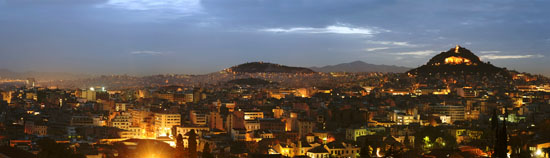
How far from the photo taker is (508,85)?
80812 mm

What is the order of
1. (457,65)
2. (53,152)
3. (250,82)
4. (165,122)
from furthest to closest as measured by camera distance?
1. (250,82)
2. (457,65)
3. (165,122)
4. (53,152)

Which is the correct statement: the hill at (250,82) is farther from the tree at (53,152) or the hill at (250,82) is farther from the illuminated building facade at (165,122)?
the tree at (53,152)

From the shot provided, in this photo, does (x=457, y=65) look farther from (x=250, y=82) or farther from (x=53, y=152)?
(x=53, y=152)

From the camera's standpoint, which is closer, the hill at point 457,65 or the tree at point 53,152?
the tree at point 53,152

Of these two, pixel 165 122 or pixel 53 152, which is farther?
pixel 165 122

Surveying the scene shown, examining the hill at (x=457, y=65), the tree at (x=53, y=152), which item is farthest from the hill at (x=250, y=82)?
the tree at (x=53, y=152)

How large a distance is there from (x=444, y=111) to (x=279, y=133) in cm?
1841

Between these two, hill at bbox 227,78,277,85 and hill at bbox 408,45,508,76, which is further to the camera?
hill at bbox 227,78,277,85

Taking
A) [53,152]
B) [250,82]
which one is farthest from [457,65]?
[53,152]

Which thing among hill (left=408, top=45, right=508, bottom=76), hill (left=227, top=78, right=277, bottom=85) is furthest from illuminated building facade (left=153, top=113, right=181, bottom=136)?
hill (left=227, top=78, right=277, bottom=85)

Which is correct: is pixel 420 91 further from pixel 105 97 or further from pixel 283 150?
pixel 283 150

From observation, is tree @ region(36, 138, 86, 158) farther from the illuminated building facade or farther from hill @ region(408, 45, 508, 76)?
hill @ region(408, 45, 508, 76)

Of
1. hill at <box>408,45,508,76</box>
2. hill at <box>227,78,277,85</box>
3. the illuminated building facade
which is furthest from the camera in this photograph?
hill at <box>227,78,277,85</box>

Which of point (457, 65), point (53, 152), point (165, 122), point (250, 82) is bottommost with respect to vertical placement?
point (165, 122)
